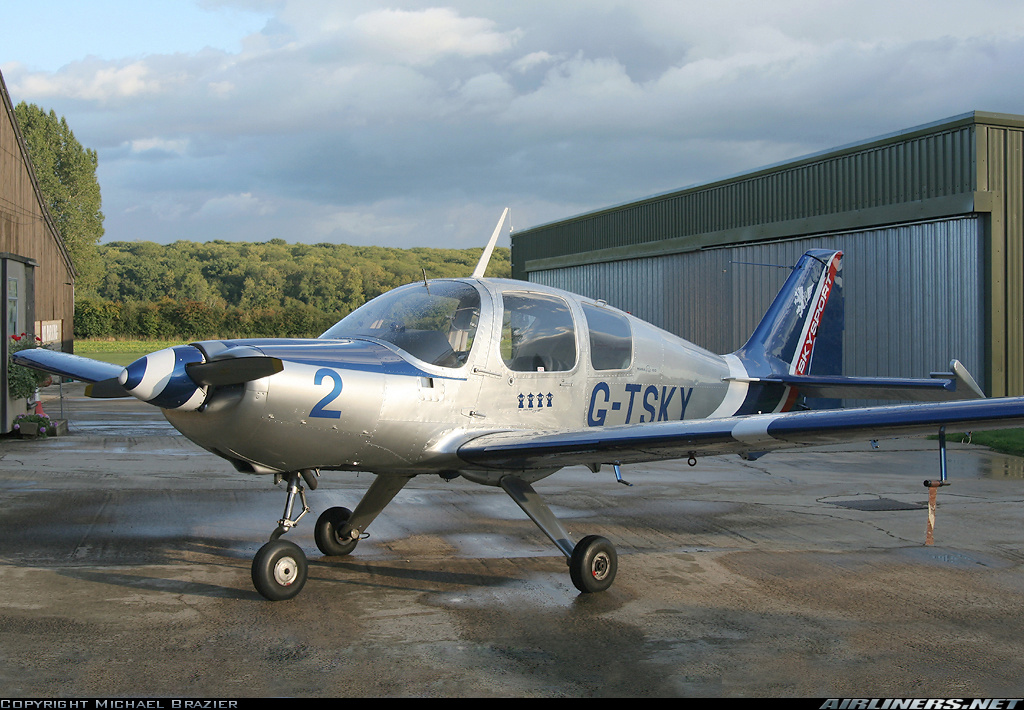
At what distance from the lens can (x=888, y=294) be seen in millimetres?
16094

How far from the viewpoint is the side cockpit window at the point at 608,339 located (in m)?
6.83

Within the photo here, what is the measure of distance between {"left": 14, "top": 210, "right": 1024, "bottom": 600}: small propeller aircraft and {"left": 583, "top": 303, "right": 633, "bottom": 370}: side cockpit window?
0.02 m

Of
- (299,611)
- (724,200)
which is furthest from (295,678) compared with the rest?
(724,200)

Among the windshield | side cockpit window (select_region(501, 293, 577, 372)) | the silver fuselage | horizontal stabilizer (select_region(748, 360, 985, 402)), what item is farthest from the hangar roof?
the windshield

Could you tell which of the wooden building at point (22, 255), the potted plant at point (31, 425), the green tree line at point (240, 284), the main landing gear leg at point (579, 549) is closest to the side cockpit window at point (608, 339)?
the main landing gear leg at point (579, 549)

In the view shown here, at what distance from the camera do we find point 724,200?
68.1 feet

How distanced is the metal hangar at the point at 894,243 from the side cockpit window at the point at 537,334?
5769 mm

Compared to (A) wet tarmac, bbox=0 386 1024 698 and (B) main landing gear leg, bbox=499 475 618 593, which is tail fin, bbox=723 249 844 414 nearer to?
(A) wet tarmac, bbox=0 386 1024 698

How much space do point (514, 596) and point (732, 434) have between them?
1.86 m

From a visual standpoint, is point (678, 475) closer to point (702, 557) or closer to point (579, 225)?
point (702, 557)

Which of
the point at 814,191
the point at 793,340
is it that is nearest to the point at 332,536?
the point at 793,340

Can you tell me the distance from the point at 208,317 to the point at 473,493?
4594 cm

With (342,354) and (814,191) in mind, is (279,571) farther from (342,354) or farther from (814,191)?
(814,191)

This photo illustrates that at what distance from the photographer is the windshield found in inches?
240
